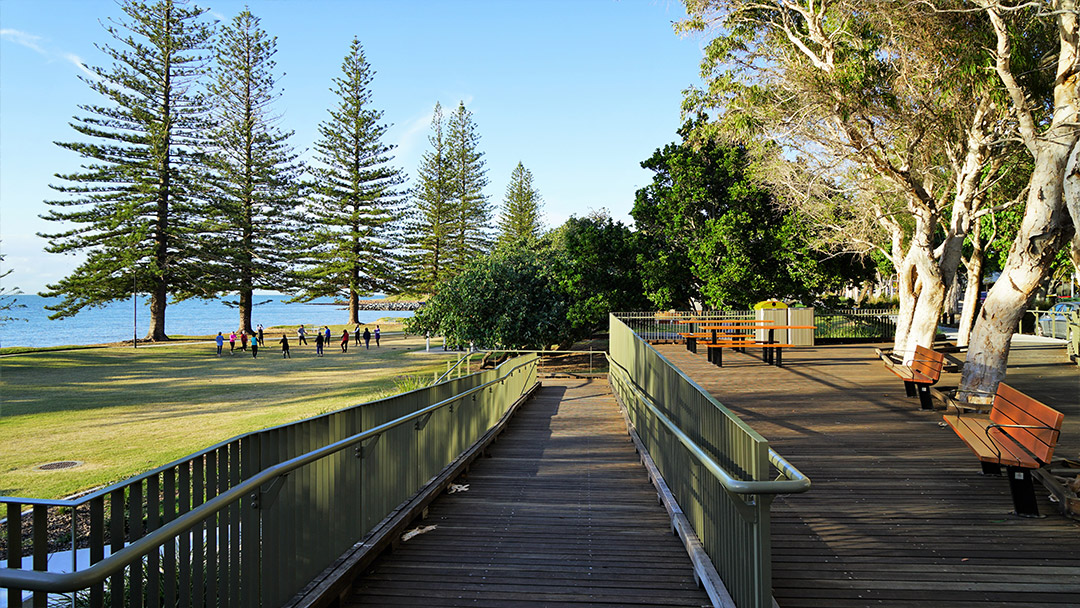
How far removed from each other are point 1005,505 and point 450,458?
5.16 metres

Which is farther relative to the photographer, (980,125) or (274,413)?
(274,413)

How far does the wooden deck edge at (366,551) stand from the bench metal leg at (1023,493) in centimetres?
478

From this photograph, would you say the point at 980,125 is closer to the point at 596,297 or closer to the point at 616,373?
the point at 616,373

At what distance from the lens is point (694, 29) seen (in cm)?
1503

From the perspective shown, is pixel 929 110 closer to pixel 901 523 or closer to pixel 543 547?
pixel 901 523

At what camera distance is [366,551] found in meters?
4.15

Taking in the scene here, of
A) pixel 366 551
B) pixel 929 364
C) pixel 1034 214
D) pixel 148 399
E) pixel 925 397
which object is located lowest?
pixel 148 399

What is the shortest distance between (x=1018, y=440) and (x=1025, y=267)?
16.0 feet

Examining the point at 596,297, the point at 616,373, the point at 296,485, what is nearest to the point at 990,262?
the point at 596,297

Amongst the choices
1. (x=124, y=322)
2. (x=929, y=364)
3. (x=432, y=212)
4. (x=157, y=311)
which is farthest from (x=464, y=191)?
(x=124, y=322)

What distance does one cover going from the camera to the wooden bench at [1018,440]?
5.08m

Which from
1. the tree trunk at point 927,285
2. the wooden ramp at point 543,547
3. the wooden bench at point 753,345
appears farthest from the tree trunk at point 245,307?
the wooden ramp at point 543,547

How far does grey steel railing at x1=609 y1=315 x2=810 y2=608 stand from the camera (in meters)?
3.07

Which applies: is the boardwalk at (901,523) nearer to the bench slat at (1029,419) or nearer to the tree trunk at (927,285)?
the bench slat at (1029,419)
